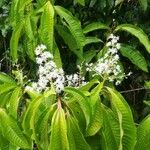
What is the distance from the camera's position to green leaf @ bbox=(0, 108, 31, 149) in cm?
196

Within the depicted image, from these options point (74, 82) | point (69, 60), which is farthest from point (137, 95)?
point (74, 82)

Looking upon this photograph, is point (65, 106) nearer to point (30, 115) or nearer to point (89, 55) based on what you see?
point (30, 115)

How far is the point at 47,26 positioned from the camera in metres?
2.19

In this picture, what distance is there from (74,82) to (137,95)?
0.72 meters

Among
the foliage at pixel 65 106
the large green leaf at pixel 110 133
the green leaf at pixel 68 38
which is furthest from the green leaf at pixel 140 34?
the large green leaf at pixel 110 133

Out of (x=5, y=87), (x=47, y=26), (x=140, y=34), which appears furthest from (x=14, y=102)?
(x=140, y=34)

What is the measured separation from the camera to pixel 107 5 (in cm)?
273

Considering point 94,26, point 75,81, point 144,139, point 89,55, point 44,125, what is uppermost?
point 94,26

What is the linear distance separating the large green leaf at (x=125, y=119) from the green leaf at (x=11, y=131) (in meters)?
0.35

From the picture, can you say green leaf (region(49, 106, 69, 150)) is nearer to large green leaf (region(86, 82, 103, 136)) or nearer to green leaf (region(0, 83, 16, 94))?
large green leaf (region(86, 82, 103, 136))

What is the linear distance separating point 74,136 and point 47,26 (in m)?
0.53

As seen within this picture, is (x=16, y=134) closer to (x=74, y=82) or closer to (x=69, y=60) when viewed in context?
(x=74, y=82)

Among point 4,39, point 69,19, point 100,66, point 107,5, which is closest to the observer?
point 100,66

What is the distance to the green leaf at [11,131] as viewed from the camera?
6.41 ft
